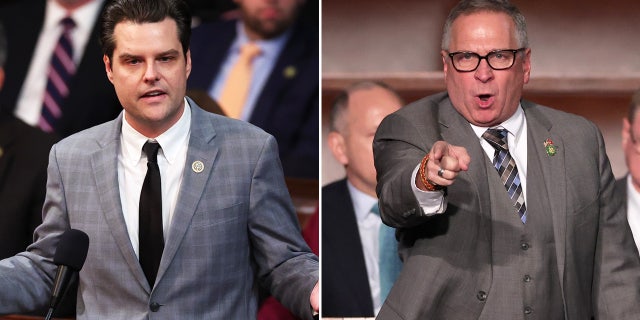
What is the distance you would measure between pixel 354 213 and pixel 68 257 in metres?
1.45

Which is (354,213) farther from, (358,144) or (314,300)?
(314,300)

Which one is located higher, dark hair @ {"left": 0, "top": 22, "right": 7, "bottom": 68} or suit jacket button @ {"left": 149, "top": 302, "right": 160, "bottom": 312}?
dark hair @ {"left": 0, "top": 22, "right": 7, "bottom": 68}

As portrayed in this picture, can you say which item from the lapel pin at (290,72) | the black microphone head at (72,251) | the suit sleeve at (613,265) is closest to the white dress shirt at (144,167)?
the black microphone head at (72,251)

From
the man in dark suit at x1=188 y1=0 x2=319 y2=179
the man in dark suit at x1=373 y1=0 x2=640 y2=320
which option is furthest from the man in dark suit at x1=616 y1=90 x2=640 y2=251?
the man in dark suit at x1=188 y1=0 x2=319 y2=179

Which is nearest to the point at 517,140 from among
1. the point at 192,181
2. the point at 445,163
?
the point at 445,163

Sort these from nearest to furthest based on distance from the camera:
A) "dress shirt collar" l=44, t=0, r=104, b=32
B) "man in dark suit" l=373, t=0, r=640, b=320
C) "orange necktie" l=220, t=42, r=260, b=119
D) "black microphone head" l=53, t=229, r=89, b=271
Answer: "black microphone head" l=53, t=229, r=89, b=271
"man in dark suit" l=373, t=0, r=640, b=320
"orange necktie" l=220, t=42, r=260, b=119
"dress shirt collar" l=44, t=0, r=104, b=32

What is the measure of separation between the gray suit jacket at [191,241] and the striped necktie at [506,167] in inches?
26.7

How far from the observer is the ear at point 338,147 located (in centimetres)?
400

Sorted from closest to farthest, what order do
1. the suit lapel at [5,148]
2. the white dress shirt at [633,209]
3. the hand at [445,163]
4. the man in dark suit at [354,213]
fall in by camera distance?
the hand at [445,163]
the white dress shirt at [633,209]
the man in dark suit at [354,213]
the suit lapel at [5,148]

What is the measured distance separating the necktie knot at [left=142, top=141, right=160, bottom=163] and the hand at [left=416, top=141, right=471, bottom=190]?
0.98m

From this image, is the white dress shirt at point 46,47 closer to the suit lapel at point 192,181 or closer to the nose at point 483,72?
the suit lapel at point 192,181

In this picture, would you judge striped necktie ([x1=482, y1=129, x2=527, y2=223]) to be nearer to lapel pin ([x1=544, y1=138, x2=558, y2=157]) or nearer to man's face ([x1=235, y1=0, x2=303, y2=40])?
lapel pin ([x1=544, y1=138, x2=558, y2=157])

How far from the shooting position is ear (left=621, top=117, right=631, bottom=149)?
148 inches

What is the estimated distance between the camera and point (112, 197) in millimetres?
3174
